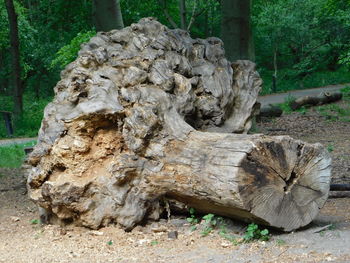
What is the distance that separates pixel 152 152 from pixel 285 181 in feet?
4.43

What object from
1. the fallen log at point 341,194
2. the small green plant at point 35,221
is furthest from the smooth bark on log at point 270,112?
the small green plant at point 35,221

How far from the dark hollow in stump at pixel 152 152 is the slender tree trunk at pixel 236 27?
4.54 meters

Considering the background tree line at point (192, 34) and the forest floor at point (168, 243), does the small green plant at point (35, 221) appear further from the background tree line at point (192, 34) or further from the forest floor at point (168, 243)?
the background tree line at point (192, 34)

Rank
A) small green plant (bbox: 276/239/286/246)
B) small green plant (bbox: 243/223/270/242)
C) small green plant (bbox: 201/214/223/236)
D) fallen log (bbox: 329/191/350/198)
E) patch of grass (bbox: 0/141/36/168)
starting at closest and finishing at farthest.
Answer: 1. small green plant (bbox: 276/239/286/246)
2. small green plant (bbox: 243/223/270/242)
3. small green plant (bbox: 201/214/223/236)
4. fallen log (bbox: 329/191/350/198)
5. patch of grass (bbox: 0/141/36/168)

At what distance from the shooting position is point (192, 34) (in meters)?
29.4

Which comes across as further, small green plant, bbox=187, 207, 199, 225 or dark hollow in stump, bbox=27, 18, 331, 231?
small green plant, bbox=187, 207, 199, 225

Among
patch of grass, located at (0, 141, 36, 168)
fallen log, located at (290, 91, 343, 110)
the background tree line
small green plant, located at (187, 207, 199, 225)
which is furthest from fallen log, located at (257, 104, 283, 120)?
small green plant, located at (187, 207, 199, 225)

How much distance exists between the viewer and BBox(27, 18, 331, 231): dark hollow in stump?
5164 millimetres

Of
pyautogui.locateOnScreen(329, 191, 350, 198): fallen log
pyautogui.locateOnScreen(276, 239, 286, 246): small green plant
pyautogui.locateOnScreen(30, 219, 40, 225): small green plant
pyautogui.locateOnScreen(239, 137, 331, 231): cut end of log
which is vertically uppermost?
pyautogui.locateOnScreen(239, 137, 331, 231): cut end of log

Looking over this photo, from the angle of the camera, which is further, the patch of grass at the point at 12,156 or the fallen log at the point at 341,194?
the patch of grass at the point at 12,156

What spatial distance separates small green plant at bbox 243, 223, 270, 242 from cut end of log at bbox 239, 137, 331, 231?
4.6 inches

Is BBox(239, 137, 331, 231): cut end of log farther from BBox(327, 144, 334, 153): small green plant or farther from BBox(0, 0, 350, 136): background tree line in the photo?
BBox(0, 0, 350, 136): background tree line

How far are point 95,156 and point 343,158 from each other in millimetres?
5105

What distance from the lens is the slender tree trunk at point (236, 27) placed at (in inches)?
454
